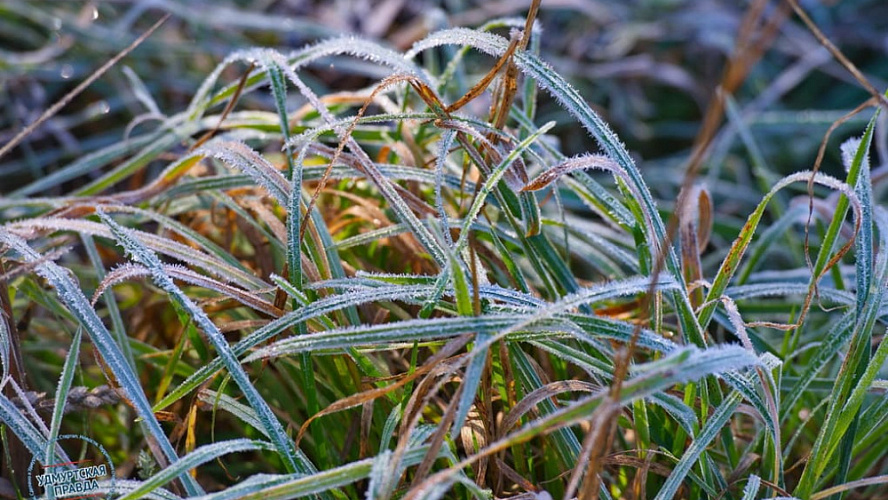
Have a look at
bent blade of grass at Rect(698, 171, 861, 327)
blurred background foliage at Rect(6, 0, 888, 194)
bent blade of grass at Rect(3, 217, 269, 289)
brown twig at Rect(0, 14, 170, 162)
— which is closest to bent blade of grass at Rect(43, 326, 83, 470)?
bent blade of grass at Rect(3, 217, 269, 289)

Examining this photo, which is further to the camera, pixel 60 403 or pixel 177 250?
pixel 177 250

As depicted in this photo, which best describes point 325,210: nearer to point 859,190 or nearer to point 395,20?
point 859,190

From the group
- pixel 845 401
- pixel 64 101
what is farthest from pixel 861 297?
pixel 64 101

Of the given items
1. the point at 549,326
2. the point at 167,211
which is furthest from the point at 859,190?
the point at 167,211

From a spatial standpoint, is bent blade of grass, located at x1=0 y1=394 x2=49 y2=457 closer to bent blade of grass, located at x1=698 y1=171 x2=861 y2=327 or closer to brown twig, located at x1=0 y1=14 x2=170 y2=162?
brown twig, located at x1=0 y1=14 x2=170 y2=162

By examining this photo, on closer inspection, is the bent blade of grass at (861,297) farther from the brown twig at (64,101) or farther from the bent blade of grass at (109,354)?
the brown twig at (64,101)

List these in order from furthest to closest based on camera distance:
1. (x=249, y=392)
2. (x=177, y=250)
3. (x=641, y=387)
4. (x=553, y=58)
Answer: (x=553, y=58) → (x=177, y=250) → (x=249, y=392) → (x=641, y=387)

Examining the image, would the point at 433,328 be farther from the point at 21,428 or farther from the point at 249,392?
the point at 21,428

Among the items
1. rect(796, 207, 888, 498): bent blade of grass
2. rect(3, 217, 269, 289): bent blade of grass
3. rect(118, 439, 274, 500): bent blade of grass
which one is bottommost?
rect(796, 207, 888, 498): bent blade of grass

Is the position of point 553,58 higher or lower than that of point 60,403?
higher
